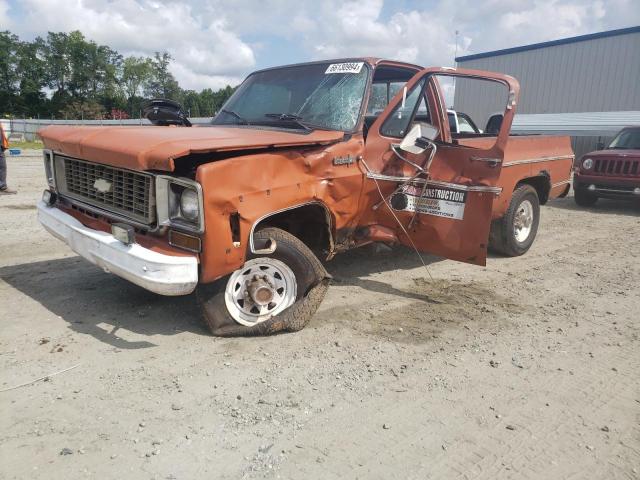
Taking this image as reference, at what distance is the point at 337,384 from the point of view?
3240 millimetres

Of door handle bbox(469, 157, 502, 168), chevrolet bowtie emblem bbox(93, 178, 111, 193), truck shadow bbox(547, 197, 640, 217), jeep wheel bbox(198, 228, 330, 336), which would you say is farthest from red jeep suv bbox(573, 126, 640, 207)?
chevrolet bowtie emblem bbox(93, 178, 111, 193)

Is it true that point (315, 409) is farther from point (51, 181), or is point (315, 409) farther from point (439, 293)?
point (51, 181)

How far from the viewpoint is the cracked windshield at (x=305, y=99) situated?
446 centimetres

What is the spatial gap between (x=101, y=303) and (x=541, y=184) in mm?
5818

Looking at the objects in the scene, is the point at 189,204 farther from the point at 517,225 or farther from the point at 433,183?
the point at 517,225

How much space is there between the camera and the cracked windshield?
446cm

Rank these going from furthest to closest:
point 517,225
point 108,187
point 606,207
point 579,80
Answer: point 579,80, point 606,207, point 517,225, point 108,187

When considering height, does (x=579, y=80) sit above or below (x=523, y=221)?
above

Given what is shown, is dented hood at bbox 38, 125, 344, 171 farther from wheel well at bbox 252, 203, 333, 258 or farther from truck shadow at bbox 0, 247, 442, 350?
truck shadow at bbox 0, 247, 442, 350

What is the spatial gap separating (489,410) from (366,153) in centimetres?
237

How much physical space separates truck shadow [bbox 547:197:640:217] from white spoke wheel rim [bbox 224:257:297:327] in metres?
8.69

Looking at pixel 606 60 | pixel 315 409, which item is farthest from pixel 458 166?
pixel 606 60

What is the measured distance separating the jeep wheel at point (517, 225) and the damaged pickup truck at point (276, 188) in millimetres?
1639

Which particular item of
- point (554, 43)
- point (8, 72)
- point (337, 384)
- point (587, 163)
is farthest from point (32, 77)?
point (337, 384)
